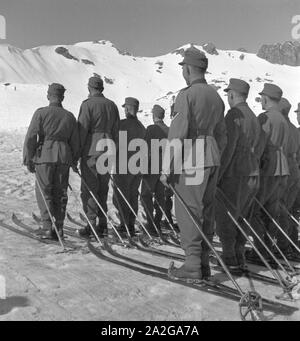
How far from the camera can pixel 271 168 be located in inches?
229

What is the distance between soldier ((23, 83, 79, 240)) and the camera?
6246 millimetres

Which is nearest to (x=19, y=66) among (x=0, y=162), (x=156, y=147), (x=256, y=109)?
(x=256, y=109)

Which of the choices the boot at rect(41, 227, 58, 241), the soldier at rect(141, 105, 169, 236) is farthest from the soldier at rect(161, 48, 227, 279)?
the soldier at rect(141, 105, 169, 236)

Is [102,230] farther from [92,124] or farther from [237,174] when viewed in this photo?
[237,174]

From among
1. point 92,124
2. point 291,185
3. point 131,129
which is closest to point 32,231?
point 92,124

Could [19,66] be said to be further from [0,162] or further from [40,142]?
[40,142]

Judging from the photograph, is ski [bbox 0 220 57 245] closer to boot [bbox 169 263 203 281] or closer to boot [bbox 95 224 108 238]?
boot [bbox 95 224 108 238]

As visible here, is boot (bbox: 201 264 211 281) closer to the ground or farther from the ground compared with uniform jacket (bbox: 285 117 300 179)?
closer to the ground

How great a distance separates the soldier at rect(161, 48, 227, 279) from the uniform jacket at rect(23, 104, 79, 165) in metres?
2.26

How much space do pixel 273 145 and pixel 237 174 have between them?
95 centimetres

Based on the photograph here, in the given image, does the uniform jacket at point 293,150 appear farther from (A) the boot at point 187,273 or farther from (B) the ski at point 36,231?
(B) the ski at point 36,231

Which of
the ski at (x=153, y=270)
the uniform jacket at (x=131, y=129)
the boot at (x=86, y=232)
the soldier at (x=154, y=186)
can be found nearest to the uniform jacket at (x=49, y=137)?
the boot at (x=86, y=232)

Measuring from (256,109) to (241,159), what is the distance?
140 ft

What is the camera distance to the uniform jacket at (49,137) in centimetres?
623
